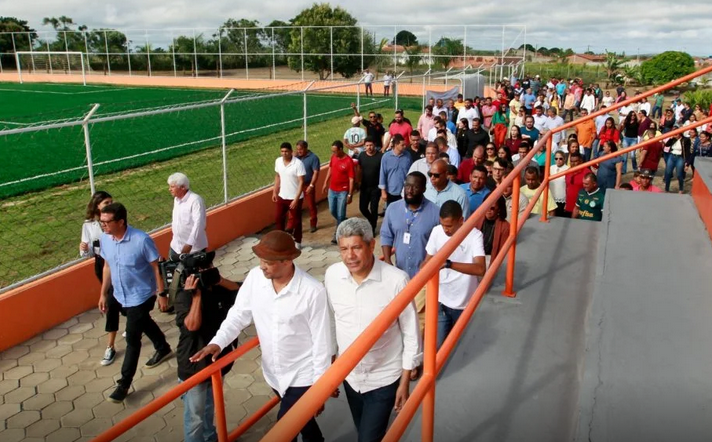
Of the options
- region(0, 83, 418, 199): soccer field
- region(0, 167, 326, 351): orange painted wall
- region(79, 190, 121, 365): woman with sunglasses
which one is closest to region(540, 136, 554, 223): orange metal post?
region(79, 190, 121, 365): woman with sunglasses

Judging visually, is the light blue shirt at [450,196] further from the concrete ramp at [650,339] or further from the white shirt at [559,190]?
the white shirt at [559,190]

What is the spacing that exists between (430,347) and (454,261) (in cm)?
199

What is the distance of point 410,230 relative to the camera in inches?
205

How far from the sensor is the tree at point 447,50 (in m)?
37.2

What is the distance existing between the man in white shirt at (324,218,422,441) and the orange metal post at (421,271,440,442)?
1.43 feet

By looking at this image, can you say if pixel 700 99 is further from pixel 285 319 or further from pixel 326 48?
pixel 285 319

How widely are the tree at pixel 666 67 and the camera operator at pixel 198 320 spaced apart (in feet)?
142

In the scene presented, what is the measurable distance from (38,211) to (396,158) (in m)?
6.64

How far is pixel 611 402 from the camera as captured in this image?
2.91m

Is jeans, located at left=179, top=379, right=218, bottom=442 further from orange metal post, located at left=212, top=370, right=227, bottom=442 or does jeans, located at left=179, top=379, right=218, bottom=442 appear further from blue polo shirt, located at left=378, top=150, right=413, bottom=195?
blue polo shirt, located at left=378, top=150, right=413, bottom=195

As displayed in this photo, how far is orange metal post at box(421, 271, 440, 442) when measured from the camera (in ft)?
8.36

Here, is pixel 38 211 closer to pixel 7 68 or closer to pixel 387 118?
pixel 387 118

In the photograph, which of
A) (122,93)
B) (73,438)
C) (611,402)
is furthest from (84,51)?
(611,402)

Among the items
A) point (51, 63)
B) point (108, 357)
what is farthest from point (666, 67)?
point (51, 63)
